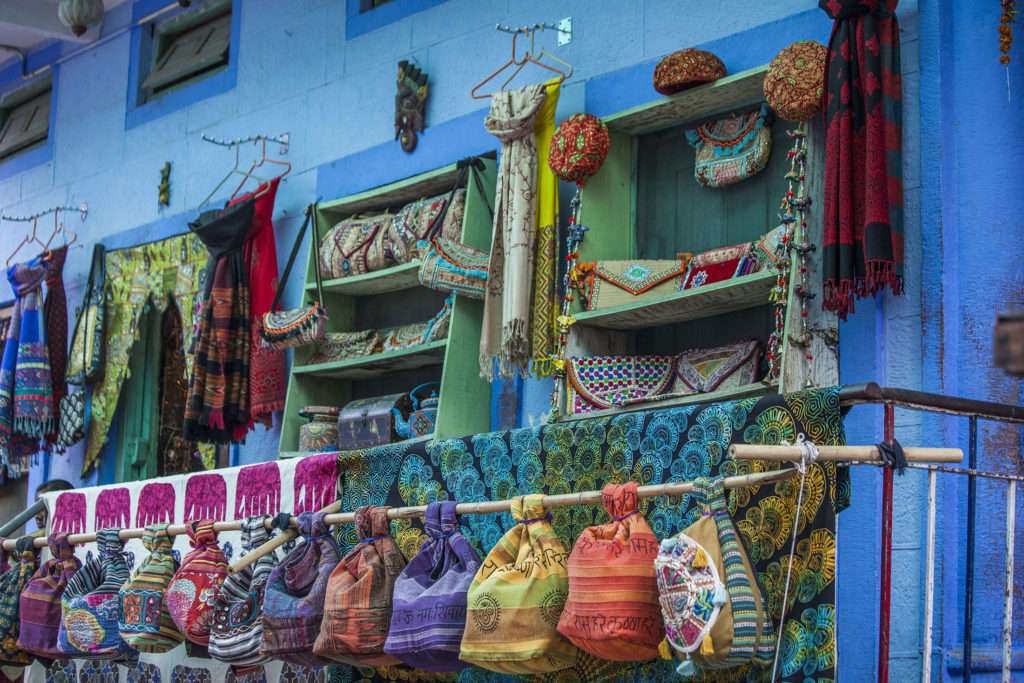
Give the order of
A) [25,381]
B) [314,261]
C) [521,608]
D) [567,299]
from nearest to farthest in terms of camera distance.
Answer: [521,608] → [567,299] → [314,261] → [25,381]

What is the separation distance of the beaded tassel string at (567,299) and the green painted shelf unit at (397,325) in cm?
40

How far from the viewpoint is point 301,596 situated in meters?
3.34

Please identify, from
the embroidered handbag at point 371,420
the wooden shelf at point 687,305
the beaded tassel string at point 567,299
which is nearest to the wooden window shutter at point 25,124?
the embroidered handbag at point 371,420

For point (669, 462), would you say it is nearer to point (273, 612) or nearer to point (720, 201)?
point (273, 612)

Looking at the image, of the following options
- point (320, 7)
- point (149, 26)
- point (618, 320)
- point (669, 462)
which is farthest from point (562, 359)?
point (149, 26)

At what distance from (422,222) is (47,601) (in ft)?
6.02

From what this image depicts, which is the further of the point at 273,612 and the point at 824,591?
the point at 273,612

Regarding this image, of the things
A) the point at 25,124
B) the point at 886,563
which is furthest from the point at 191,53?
the point at 886,563

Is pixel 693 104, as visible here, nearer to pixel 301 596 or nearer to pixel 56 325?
pixel 301 596

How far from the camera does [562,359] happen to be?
4.14m

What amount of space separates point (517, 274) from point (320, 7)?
2.08 meters

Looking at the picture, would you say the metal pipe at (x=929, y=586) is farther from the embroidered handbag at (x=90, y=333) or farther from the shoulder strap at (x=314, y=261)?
the embroidered handbag at (x=90, y=333)

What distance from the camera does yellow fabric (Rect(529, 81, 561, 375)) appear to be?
429 cm

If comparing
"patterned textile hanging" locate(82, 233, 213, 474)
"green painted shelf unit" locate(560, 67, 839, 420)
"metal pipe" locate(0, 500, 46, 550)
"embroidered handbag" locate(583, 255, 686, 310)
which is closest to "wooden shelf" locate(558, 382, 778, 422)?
"green painted shelf unit" locate(560, 67, 839, 420)
